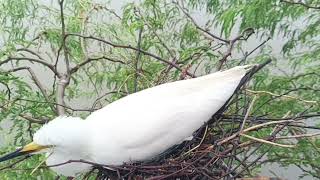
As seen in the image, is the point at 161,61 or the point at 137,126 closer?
the point at 137,126

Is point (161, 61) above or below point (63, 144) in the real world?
above

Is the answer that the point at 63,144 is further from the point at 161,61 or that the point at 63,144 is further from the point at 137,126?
the point at 161,61

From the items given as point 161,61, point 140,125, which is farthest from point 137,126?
point 161,61

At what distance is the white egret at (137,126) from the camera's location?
66cm

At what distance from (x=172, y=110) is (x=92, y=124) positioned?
0.35ft

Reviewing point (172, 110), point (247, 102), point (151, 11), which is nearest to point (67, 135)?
point (172, 110)

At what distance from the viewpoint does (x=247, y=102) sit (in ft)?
2.48

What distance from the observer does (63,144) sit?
66cm

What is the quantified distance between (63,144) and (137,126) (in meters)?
0.10

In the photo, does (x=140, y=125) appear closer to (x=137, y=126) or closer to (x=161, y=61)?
(x=137, y=126)

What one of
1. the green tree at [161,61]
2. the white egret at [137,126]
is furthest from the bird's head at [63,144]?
the green tree at [161,61]

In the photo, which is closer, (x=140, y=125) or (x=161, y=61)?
(x=140, y=125)

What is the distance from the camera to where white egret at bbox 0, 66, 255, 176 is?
2.17 feet

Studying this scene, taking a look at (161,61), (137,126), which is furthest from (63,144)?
(161,61)
